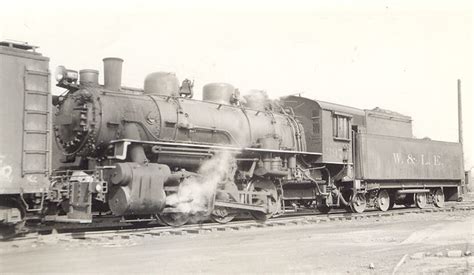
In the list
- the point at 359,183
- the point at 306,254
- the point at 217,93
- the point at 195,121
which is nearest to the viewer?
the point at 306,254

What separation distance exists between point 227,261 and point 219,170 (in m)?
5.16

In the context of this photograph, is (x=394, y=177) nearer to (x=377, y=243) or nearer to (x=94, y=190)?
(x=377, y=243)

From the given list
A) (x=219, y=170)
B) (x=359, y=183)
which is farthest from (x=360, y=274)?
(x=359, y=183)

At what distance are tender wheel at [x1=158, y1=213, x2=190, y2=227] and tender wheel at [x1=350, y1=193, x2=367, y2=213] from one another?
22.1ft

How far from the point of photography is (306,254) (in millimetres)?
7918

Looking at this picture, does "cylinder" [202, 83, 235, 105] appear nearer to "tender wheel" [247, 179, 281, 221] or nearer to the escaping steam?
the escaping steam

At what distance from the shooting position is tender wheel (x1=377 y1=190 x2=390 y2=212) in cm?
1788

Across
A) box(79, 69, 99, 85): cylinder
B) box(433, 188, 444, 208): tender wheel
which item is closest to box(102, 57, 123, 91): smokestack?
box(79, 69, 99, 85): cylinder

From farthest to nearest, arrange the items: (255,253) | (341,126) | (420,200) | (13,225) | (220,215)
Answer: (420,200) → (341,126) → (220,215) → (13,225) → (255,253)

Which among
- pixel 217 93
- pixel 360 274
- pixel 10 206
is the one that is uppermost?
pixel 217 93

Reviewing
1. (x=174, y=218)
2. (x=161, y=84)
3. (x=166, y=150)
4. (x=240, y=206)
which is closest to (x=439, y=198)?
(x=240, y=206)

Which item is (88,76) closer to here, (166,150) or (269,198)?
(166,150)

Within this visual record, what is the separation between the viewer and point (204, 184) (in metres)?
11.8

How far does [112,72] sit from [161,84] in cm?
136
